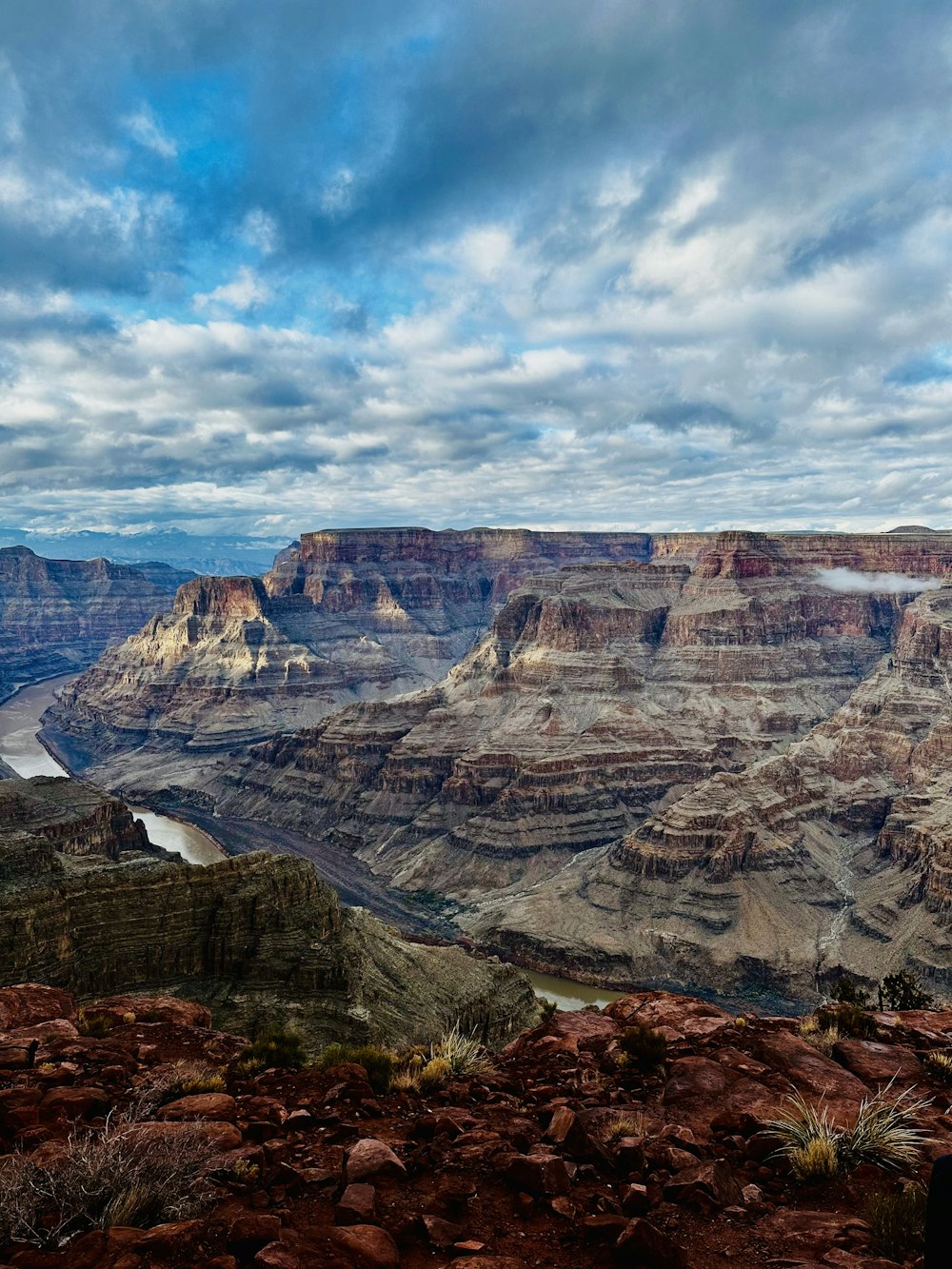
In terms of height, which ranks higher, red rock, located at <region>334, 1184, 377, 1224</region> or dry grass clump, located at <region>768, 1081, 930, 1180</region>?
red rock, located at <region>334, 1184, 377, 1224</region>

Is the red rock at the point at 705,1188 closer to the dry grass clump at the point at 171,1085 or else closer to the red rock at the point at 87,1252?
the red rock at the point at 87,1252

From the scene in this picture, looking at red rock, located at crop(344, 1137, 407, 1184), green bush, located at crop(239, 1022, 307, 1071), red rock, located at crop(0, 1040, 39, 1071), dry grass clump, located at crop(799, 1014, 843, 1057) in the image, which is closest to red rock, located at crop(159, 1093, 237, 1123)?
red rock, located at crop(344, 1137, 407, 1184)

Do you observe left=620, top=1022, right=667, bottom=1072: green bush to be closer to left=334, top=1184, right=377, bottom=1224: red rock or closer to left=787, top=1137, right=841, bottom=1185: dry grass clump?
left=787, top=1137, right=841, bottom=1185: dry grass clump

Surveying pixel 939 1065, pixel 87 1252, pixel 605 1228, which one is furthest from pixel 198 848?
pixel 605 1228

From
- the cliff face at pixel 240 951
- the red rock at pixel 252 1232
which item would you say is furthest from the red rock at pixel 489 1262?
the cliff face at pixel 240 951

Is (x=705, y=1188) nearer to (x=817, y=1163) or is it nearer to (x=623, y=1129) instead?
(x=817, y=1163)

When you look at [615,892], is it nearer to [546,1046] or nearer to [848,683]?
[546,1046]
